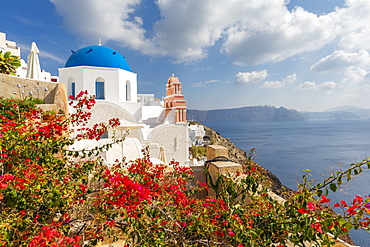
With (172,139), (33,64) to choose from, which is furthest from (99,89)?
(172,139)

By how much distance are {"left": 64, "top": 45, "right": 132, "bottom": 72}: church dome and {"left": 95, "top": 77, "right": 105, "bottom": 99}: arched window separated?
1.30 meters

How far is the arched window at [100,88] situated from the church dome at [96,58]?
130 cm

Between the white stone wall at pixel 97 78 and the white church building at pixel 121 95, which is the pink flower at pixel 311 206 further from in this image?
the white stone wall at pixel 97 78

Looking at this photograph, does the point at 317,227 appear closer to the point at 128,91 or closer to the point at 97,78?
the point at 97,78

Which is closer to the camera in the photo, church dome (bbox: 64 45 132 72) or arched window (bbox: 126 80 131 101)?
church dome (bbox: 64 45 132 72)

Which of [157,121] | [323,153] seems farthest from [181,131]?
[323,153]

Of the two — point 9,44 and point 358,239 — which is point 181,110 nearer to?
point 358,239

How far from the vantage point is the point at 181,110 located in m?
15.7

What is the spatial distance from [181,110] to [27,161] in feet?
43.2

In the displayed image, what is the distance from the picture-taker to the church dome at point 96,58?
15.8 m

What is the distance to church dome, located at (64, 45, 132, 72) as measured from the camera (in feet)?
51.9

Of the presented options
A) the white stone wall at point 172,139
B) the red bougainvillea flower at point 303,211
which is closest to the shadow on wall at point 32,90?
the white stone wall at point 172,139

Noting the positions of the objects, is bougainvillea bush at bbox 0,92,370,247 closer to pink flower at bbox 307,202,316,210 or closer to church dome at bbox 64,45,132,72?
pink flower at bbox 307,202,316,210

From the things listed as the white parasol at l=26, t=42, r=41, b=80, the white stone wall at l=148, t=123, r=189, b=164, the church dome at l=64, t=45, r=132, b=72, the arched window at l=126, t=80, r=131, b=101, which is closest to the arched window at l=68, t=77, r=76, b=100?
the church dome at l=64, t=45, r=132, b=72
